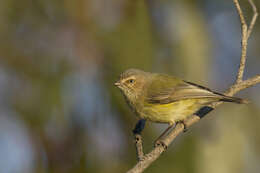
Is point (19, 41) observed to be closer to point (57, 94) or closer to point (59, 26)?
point (59, 26)

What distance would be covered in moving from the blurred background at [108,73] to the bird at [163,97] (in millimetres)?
1265

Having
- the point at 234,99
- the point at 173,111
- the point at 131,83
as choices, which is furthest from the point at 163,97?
the point at 234,99

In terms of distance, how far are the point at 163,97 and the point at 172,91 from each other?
192mm

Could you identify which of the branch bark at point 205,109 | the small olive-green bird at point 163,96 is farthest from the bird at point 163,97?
the branch bark at point 205,109

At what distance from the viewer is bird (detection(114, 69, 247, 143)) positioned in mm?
6062

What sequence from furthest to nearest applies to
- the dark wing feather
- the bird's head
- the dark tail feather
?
the bird's head, the dark wing feather, the dark tail feather

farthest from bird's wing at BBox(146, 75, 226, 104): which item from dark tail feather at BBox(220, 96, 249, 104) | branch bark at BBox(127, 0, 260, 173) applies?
branch bark at BBox(127, 0, 260, 173)

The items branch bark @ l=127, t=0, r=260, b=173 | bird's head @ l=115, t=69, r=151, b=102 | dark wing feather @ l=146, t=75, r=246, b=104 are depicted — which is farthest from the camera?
bird's head @ l=115, t=69, r=151, b=102

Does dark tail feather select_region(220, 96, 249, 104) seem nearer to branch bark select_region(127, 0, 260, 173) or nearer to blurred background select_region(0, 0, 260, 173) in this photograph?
Result: branch bark select_region(127, 0, 260, 173)

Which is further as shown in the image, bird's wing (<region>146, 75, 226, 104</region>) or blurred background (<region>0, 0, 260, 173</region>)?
blurred background (<region>0, 0, 260, 173</region>)

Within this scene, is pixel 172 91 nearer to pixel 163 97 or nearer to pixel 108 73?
pixel 163 97

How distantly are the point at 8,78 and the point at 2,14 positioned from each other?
144 cm

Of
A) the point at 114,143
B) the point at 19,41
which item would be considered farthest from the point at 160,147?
the point at 19,41

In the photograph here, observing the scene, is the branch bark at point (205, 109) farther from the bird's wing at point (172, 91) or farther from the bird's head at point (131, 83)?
the bird's head at point (131, 83)
